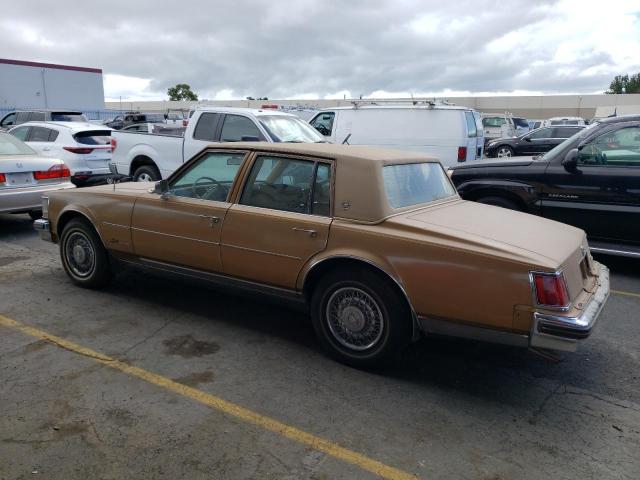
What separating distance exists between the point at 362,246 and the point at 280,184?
950 mm

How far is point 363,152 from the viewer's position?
4.30m

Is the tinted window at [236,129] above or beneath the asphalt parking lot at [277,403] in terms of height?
above

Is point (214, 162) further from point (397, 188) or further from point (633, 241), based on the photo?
point (633, 241)

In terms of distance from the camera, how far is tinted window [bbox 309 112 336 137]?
1541cm

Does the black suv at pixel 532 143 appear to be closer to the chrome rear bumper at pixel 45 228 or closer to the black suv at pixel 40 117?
the black suv at pixel 40 117

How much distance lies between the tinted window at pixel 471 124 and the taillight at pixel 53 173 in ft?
27.0

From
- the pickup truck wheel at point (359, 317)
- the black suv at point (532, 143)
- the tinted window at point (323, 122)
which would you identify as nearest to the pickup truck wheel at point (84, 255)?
the pickup truck wheel at point (359, 317)

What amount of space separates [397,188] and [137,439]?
2.48 meters

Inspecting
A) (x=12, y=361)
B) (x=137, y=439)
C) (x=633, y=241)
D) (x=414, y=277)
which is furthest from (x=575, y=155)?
(x=12, y=361)

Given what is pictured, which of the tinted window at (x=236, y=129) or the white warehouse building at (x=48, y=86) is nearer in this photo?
the tinted window at (x=236, y=129)

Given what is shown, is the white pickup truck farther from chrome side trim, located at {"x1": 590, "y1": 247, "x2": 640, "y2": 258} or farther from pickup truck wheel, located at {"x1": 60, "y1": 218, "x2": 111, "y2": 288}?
chrome side trim, located at {"x1": 590, "y1": 247, "x2": 640, "y2": 258}

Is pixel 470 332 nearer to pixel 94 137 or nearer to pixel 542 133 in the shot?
pixel 94 137

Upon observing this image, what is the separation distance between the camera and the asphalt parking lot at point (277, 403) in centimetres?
287

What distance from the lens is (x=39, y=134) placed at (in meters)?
11.5
